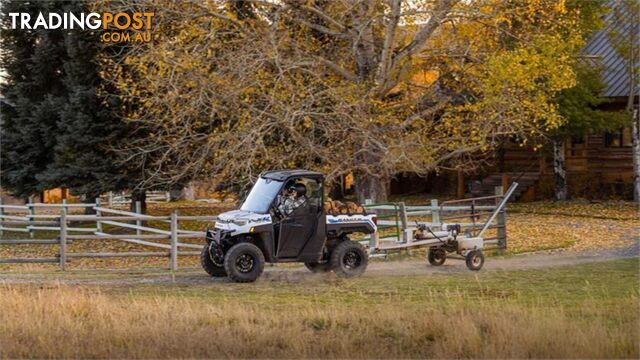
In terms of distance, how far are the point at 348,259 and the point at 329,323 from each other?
Answer: 6599mm

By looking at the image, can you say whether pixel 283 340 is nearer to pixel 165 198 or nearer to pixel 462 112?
pixel 462 112

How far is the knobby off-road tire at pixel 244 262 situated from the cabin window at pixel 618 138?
2744 centimetres

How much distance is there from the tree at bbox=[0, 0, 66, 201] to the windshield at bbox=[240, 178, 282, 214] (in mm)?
16404

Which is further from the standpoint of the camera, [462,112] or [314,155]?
[462,112]

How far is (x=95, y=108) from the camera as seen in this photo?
32250 millimetres

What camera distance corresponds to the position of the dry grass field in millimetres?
11086

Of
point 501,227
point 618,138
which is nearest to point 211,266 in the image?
point 501,227

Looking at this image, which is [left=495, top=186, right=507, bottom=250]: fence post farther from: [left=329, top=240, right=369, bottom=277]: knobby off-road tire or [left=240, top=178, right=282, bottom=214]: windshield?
[left=240, top=178, right=282, bottom=214]: windshield

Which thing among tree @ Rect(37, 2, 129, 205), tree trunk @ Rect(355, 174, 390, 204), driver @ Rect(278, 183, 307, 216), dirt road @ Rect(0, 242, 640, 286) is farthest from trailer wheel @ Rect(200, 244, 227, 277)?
tree @ Rect(37, 2, 129, 205)

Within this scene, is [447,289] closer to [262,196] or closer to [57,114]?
[262,196]

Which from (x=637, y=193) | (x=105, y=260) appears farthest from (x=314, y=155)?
(x=637, y=193)

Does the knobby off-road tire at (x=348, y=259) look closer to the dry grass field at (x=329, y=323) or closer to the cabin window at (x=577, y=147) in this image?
the dry grass field at (x=329, y=323)

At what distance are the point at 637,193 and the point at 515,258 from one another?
674 inches

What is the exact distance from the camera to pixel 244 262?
18.1 metres
